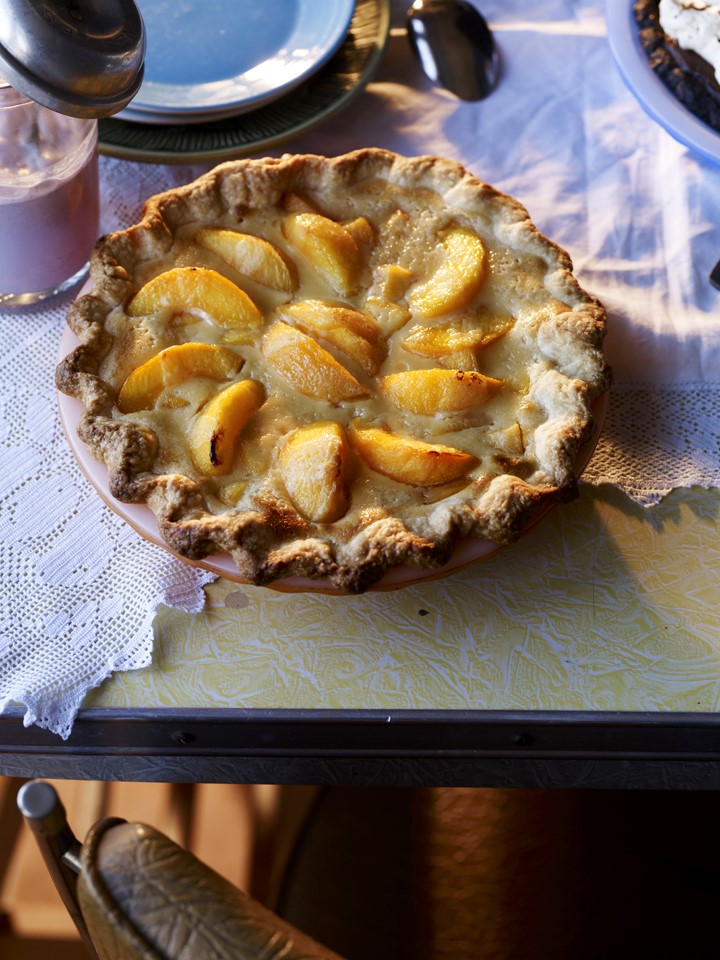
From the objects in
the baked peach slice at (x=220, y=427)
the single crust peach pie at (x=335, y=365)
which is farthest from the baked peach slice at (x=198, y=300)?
the baked peach slice at (x=220, y=427)

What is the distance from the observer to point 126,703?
1.16 m

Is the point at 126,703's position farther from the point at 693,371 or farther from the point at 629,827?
the point at 693,371

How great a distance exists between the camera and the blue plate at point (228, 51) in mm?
1621

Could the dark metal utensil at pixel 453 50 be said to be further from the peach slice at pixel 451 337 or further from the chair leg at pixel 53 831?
the chair leg at pixel 53 831

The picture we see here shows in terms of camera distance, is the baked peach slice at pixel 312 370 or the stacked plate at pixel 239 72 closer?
the baked peach slice at pixel 312 370

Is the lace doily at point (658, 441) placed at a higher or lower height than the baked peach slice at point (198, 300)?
lower

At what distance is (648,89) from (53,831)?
1.40m

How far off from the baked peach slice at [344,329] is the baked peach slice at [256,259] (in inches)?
2.0

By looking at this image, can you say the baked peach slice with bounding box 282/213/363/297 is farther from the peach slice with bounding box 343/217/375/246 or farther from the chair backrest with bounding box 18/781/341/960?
the chair backrest with bounding box 18/781/341/960

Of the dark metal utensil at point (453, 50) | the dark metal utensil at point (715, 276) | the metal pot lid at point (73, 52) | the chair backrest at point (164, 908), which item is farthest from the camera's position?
the dark metal utensil at point (453, 50)

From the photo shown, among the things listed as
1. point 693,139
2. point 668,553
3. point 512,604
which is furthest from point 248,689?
point 693,139

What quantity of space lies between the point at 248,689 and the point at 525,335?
58 centimetres

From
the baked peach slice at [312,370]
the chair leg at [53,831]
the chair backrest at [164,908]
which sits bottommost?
the chair leg at [53,831]

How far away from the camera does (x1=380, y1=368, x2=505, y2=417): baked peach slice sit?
1263 millimetres
